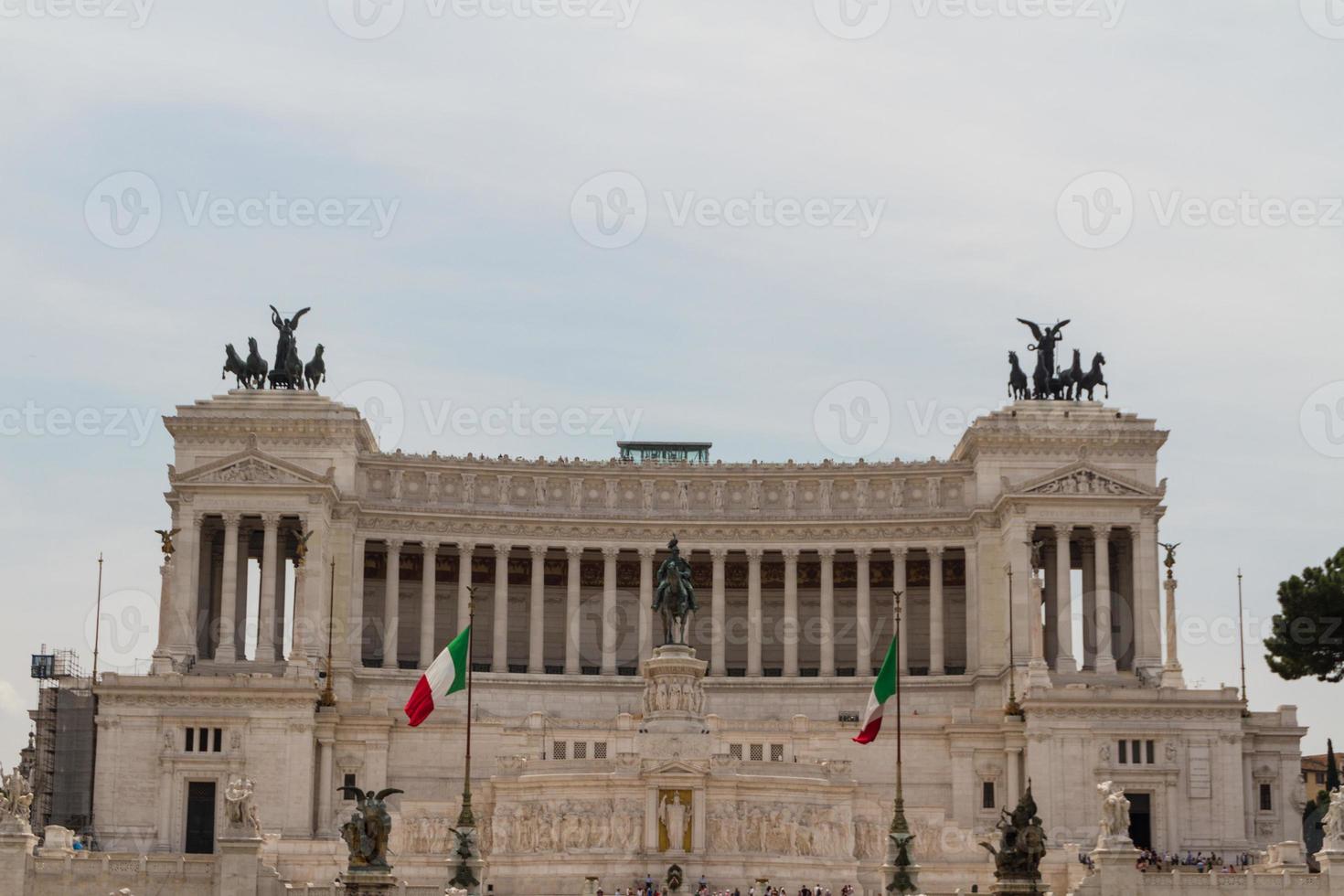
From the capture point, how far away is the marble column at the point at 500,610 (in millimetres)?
125125

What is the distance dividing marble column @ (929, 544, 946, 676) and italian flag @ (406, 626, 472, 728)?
4268cm

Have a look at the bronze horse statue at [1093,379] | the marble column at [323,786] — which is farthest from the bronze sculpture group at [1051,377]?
the marble column at [323,786]

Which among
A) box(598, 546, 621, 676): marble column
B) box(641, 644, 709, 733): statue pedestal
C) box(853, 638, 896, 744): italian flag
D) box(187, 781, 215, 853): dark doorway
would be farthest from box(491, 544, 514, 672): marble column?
box(853, 638, 896, 744): italian flag

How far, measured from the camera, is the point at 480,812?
98688 millimetres

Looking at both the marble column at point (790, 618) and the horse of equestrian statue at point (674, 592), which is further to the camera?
the marble column at point (790, 618)

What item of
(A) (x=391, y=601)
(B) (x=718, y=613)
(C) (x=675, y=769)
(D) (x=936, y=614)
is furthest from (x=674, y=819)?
(D) (x=936, y=614)

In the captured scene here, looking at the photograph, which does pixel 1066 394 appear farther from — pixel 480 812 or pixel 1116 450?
pixel 480 812

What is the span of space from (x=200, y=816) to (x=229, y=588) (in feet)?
54.0

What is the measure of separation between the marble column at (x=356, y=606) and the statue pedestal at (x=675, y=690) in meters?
26.8

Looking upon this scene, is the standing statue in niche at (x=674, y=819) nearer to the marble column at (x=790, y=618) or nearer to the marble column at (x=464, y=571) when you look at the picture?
the marble column at (x=464, y=571)

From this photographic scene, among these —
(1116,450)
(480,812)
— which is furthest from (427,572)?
(1116,450)

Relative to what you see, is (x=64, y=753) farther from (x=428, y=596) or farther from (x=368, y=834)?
(x=368, y=834)

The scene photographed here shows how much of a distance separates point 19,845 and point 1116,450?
6135cm

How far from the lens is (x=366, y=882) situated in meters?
75.8
